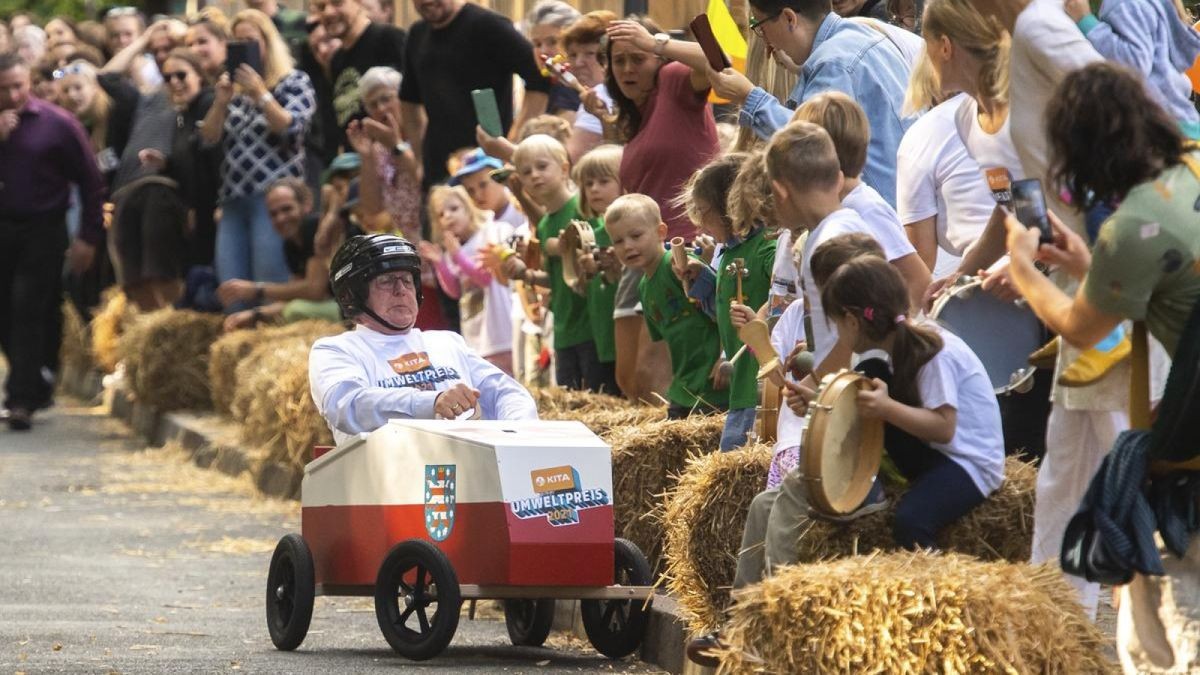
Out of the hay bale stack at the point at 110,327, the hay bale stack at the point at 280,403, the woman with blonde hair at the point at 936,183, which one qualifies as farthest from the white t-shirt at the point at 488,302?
the hay bale stack at the point at 110,327

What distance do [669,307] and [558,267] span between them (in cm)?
179

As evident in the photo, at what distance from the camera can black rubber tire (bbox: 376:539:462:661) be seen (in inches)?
308

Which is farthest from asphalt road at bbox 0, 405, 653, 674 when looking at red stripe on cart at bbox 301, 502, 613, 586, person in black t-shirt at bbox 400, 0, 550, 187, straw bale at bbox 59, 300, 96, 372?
straw bale at bbox 59, 300, 96, 372

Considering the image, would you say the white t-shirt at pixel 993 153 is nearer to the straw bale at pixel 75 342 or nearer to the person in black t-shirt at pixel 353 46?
the person in black t-shirt at pixel 353 46

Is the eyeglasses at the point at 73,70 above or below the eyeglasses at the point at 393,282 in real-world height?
above

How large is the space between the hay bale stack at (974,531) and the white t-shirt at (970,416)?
0.32ft

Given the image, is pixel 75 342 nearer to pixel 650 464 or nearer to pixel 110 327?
pixel 110 327

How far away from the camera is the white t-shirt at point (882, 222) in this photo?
7363mm

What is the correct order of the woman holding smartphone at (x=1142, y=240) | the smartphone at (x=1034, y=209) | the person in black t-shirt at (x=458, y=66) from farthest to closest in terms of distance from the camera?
the person in black t-shirt at (x=458, y=66) → the smartphone at (x=1034, y=209) → the woman holding smartphone at (x=1142, y=240)

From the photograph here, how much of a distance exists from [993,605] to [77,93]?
17.2m

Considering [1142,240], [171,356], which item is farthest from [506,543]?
[171,356]

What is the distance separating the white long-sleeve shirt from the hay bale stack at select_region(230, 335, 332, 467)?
4.98 m

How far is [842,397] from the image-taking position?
6.26 m

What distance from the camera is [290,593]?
8656 millimetres
